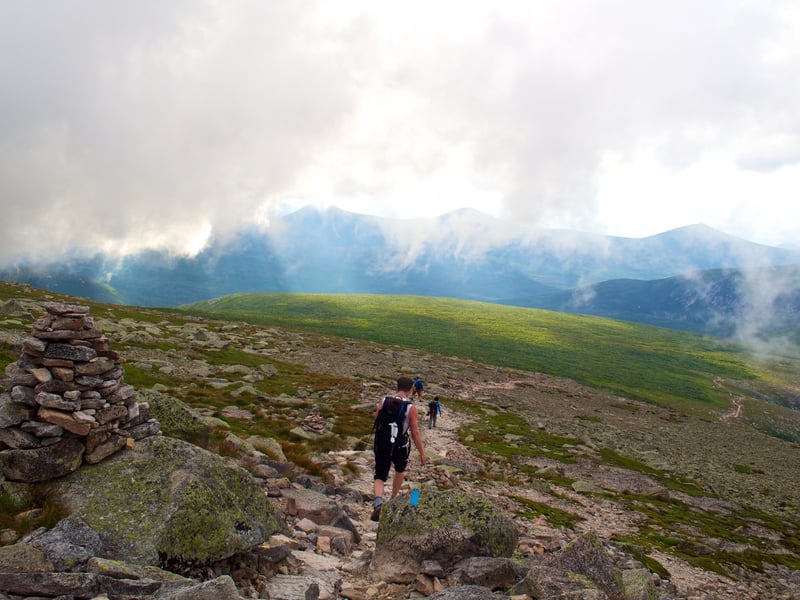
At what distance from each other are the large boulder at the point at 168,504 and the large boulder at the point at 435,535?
2918 millimetres

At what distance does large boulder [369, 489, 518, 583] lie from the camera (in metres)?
10.3

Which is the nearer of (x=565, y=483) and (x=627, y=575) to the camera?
(x=627, y=575)

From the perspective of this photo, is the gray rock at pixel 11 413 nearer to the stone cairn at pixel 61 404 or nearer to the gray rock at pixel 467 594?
the stone cairn at pixel 61 404

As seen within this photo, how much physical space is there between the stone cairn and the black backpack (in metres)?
6.68

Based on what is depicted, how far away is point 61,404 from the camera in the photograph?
10.1 metres

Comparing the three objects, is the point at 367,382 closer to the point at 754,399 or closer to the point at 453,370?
the point at 453,370

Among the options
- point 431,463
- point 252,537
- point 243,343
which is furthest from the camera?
point 243,343

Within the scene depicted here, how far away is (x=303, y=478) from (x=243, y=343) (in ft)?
186

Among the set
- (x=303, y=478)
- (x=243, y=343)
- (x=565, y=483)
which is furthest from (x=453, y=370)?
(x=303, y=478)

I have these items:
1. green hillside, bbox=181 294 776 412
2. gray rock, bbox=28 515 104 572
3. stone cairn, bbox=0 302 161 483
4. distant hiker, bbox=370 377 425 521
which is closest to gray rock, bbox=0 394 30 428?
stone cairn, bbox=0 302 161 483

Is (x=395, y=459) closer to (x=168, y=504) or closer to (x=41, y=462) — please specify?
(x=168, y=504)

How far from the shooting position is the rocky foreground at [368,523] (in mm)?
7859

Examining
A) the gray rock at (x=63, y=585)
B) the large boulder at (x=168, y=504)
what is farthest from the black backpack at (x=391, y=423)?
the gray rock at (x=63, y=585)

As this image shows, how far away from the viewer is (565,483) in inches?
1124
